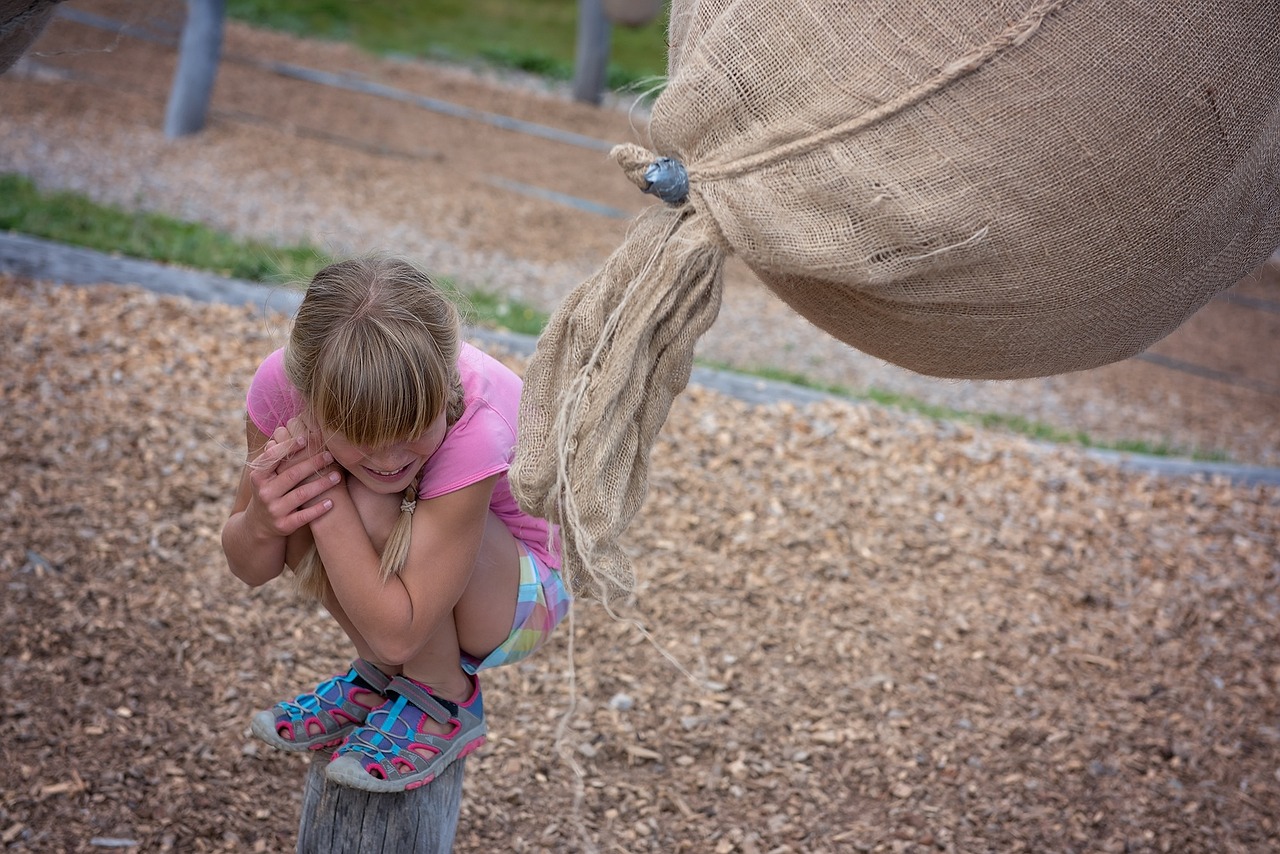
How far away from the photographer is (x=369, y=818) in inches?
78.3

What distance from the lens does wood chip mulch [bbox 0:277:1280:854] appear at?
2744 mm

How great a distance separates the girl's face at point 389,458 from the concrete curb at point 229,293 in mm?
3038

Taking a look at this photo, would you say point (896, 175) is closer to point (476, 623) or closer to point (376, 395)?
point (376, 395)

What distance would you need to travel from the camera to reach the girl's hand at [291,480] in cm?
175

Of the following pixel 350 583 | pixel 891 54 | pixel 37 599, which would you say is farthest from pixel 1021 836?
pixel 37 599

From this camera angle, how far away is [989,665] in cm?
341

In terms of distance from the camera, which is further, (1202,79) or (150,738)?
(150,738)

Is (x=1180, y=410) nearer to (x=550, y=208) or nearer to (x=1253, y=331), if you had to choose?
(x=1253, y=331)

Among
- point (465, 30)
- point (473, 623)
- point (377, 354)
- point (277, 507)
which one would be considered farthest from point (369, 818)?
point (465, 30)

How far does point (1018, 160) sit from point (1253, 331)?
8.25 meters

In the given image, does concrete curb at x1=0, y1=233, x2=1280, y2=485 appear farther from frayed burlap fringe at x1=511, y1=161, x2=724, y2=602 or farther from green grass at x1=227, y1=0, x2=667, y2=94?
green grass at x1=227, y1=0, x2=667, y2=94

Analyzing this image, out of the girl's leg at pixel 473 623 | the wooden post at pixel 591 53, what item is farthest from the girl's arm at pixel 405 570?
the wooden post at pixel 591 53

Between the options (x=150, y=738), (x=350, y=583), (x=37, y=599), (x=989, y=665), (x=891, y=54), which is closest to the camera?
(x=891, y=54)

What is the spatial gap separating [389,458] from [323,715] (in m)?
0.62
